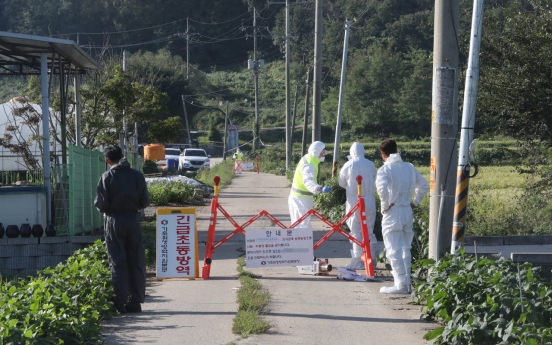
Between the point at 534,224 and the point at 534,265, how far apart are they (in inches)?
266

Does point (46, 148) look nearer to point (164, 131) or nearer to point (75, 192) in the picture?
point (75, 192)

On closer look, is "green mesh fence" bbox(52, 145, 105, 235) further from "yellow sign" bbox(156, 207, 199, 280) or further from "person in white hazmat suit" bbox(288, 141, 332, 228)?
"person in white hazmat suit" bbox(288, 141, 332, 228)

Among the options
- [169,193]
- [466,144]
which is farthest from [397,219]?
[169,193]

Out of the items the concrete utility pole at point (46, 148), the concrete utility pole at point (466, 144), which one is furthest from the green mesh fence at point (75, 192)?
the concrete utility pole at point (466, 144)

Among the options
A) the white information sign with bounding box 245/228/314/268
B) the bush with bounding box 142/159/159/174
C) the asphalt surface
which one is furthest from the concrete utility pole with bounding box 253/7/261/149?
the asphalt surface

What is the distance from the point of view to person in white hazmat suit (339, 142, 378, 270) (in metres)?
11.4

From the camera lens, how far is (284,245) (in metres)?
11.0

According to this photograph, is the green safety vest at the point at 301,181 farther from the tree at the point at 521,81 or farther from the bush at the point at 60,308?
the tree at the point at 521,81

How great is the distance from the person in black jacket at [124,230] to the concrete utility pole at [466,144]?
371 centimetres

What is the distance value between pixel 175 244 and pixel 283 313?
105 inches

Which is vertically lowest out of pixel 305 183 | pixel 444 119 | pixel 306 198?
pixel 306 198

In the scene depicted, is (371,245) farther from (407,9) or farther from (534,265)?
(407,9)

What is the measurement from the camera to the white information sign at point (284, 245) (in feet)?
36.0

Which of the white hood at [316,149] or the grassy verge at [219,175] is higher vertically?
the white hood at [316,149]
